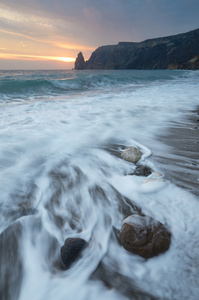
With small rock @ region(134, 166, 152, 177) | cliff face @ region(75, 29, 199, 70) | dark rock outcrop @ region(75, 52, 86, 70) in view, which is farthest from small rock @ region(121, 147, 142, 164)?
dark rock outcrop @ region(75, 52, 86, 70)

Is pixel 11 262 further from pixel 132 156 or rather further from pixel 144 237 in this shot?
pixel 132 156

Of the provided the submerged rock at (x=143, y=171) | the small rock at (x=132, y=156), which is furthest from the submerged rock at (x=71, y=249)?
the small rock at (x=132, y=156)

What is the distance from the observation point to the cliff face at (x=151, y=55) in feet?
216

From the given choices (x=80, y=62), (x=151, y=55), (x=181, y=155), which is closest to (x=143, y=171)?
(x=181, y=155)

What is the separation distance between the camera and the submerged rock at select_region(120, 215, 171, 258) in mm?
1146

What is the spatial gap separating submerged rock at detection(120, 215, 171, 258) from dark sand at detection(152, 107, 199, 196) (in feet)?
2.46

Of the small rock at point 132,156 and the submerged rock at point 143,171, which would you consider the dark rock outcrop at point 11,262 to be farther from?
the small rock at point 132,156

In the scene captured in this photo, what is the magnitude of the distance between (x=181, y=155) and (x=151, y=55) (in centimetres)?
9480

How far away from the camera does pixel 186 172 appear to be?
2133mm

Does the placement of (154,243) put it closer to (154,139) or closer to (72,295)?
(72,295)

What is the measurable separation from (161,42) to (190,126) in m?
97.1

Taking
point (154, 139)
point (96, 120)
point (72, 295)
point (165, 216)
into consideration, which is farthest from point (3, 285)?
point (96, 120)

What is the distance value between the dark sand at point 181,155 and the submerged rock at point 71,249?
1.18m

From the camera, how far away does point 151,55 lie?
83438mm
